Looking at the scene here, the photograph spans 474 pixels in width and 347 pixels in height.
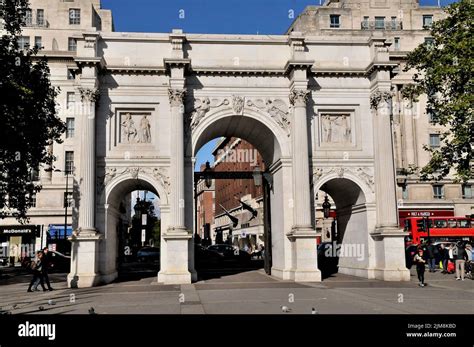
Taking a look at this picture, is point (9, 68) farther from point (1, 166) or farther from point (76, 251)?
point (76, 251)

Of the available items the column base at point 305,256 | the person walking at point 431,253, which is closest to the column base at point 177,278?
the column base at point 305,256

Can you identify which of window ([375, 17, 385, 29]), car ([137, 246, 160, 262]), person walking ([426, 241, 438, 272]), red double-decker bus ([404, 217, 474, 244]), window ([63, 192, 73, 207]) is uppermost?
window ([375, 17, 385, 29])

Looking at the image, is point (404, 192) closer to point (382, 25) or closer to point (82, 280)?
point (382, 25)

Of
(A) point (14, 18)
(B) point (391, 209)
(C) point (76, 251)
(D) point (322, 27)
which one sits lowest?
(C) point (76, 251)

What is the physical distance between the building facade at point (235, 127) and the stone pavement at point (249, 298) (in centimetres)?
211

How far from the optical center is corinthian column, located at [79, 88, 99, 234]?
22.8m

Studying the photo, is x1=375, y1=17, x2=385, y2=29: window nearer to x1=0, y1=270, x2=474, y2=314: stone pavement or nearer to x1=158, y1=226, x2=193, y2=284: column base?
x1=0, y1=270, x2=474, y2=314: stone pavement

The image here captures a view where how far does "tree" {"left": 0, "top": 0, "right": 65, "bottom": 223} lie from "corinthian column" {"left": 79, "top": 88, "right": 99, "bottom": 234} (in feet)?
8.78

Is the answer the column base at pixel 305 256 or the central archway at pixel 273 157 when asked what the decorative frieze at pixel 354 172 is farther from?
the column base at pixel 305 256

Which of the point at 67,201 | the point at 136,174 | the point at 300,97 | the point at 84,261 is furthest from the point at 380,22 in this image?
the point at 84,261

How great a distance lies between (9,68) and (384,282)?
2037cm

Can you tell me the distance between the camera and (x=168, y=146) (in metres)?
24.6

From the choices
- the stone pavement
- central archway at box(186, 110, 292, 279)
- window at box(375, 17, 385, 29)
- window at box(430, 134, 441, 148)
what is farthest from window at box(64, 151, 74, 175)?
window at box(430, 134, 441, 148)
